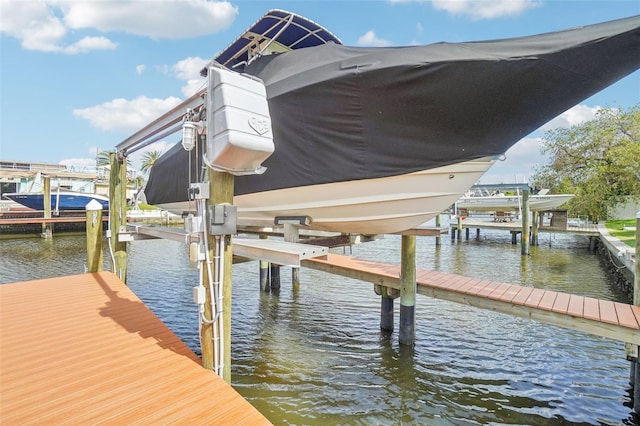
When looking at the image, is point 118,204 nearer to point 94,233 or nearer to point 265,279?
point 94,233

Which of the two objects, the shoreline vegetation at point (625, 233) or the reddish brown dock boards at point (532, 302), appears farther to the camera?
the shoreline vegetation at point (625, 233)

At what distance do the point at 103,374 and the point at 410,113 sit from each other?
11.7 ft

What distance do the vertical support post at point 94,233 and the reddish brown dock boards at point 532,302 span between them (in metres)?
4.49

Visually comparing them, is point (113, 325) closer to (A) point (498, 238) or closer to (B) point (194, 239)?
(B) point (194, 239)

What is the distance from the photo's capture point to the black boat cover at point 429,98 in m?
2.76

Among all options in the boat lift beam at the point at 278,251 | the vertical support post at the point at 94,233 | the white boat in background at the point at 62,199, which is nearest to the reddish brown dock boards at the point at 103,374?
the boat lift beam at the point at 278,251

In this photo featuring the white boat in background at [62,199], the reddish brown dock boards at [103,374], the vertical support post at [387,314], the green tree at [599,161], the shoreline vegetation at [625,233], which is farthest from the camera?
the white boat in background at [62,199]

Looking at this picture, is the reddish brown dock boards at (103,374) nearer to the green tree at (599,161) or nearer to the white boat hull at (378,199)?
the white boat hull at (378,199)

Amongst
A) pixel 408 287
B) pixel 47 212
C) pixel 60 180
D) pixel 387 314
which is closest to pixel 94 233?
pixel 387 314

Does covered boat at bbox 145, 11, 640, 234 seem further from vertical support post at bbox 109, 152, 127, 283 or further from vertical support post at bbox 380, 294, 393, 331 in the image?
vertical support post at bbox 109, 152, 127, 283

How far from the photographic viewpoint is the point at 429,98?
2984 mm

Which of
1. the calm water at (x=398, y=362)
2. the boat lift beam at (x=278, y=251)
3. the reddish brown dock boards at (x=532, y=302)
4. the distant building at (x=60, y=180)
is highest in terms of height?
the distant building at (x=60, y=180)

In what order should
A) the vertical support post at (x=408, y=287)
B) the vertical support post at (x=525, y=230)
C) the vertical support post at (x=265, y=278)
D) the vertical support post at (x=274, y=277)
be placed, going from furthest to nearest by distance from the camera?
the vertical support post at (x=525, y=230) → the vertical support post at (x=274, y=277) → the vertical support post at (x=265, y=278) → the vertical support post at (x=408, y=287)

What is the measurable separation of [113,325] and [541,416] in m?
5.59
